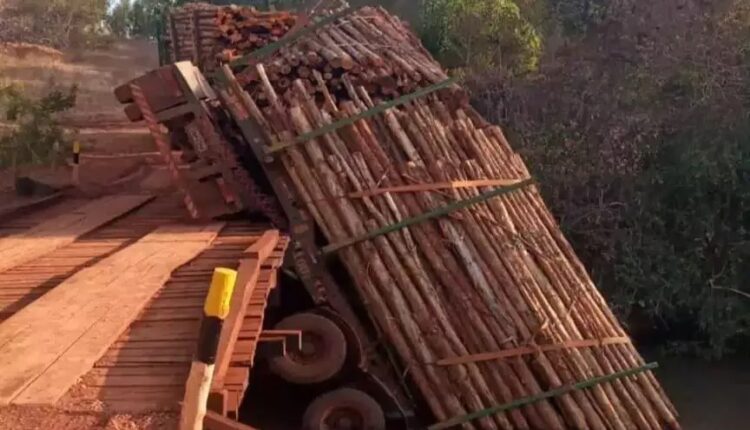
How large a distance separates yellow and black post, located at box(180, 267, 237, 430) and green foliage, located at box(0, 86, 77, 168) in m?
12.8

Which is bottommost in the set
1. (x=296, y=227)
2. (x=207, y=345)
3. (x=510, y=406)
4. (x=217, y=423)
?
(x=510, y=406)

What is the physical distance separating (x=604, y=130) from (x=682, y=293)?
2568mm

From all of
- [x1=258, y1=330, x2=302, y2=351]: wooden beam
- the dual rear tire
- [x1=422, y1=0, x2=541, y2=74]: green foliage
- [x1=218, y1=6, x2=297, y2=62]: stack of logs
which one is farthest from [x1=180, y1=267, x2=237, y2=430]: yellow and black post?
[x1=422, y1=0, x2=541, y2=74]: green foliage

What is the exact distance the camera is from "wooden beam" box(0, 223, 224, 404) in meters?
3.71

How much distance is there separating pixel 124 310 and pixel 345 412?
3.45 meters

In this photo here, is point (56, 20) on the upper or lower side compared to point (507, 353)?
upper

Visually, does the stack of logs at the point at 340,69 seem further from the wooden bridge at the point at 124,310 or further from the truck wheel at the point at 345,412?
the truck wheel at the point at 345,412

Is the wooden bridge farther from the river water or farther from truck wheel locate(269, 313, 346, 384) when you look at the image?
the river water

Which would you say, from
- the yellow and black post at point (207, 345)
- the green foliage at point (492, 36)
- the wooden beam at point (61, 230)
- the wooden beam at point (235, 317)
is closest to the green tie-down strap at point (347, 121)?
the wooden beam at point (61, 230)

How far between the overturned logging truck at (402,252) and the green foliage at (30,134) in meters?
7.02

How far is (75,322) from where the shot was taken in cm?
454

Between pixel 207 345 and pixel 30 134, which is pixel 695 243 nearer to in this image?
pixel 207 345

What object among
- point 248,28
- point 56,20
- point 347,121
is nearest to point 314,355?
point 347,121

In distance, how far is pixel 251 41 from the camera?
1325 centimetres
